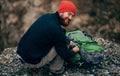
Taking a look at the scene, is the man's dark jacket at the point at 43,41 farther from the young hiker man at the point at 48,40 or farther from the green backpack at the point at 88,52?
the green backpack at the point at 88,52

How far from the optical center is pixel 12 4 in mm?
19406

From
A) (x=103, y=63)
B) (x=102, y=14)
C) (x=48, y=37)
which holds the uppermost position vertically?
(x=102, y=14)

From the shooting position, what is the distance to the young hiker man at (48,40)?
Result: 7391mm

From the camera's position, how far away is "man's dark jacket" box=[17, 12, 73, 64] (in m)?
7.37

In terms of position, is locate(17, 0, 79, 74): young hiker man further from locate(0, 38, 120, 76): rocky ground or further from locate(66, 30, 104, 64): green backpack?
locate(0, 38, 120, 76): rocky ground

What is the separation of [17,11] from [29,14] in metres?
0.80

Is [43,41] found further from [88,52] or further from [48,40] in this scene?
[88,52]

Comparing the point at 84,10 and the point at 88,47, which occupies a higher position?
the point at 84,10

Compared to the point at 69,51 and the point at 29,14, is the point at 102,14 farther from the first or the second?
the point at 69,51

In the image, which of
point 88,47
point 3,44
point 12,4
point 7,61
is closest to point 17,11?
point 12,4

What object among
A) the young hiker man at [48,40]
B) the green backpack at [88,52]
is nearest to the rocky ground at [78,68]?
the green backpack at [88,52]

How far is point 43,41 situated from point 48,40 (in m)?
0.11

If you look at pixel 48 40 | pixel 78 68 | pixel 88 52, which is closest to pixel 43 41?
pixel 48 40

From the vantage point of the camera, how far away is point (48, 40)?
744 centimetres
